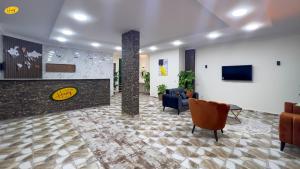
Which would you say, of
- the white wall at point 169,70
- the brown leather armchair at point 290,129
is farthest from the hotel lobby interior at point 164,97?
the white wall at point 169,70

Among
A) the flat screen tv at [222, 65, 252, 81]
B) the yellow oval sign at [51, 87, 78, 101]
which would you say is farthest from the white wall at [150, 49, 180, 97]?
the yellow oval sign at [51, 87, 78, 101]

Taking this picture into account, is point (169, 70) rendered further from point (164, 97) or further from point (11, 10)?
point (11, 10)

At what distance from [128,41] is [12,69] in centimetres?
455

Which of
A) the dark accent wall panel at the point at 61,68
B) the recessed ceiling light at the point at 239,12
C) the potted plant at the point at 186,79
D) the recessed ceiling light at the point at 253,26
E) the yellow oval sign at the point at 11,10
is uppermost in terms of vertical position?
the recessed ceiling light at the point at 253,26

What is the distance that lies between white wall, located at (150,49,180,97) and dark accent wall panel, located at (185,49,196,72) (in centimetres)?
50

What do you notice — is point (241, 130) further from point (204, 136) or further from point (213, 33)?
point (213, 33)

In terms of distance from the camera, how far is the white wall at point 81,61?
285 inches

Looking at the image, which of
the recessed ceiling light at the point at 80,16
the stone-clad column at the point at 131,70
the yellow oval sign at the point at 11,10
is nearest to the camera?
the yellow oval sign at the point at 11,10

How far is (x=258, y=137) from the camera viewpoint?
332 cm

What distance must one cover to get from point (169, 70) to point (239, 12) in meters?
5.14

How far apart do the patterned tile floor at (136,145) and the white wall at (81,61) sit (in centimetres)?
375

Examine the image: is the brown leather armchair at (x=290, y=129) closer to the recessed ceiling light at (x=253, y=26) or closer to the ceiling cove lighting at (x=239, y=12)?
the ceiling cove lighting at (x=239, y=12)

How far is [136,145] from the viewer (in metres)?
2.91

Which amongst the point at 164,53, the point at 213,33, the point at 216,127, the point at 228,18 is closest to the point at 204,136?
the point at 216,127
